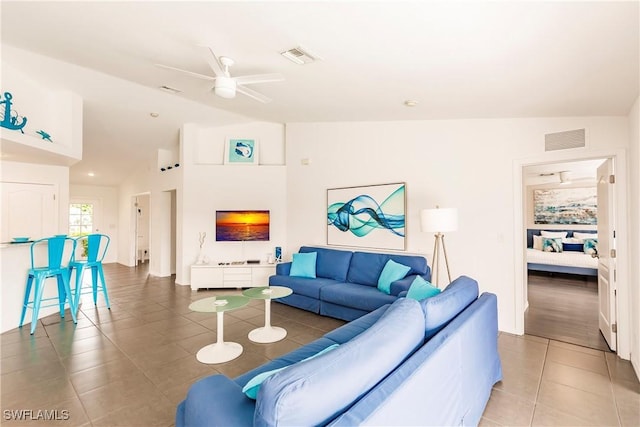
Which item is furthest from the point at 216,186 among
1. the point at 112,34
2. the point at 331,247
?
the point at 112,34

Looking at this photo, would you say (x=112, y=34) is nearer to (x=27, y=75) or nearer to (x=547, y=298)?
(x=27, y=75)

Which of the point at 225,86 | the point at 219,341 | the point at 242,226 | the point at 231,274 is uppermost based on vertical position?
the point at 225,86

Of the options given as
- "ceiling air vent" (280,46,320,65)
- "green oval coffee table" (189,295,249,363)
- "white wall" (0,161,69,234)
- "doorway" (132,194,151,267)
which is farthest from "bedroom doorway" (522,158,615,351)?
"doorway" (132,194,151,267)

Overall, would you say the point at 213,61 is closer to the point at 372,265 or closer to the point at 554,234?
the point at 372,265

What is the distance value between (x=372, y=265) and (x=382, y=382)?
305cm

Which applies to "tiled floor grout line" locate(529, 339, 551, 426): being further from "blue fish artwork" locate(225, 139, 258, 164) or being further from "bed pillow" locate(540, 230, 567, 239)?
"blue fish artwork" locate(225, 139, 258, 164)

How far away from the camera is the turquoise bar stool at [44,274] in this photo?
3498 mm

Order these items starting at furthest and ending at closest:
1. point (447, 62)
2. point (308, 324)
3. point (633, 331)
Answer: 1. point (308, 324)
2. point (633, 331)
3. point (447, 62)

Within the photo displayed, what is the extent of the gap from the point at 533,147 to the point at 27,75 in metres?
6.46

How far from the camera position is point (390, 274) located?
381 centimetres

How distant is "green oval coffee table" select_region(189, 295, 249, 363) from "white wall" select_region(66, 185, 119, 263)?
24.9ft

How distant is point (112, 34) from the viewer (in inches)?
109

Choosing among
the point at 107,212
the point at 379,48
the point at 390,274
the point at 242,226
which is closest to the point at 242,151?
the point at 242,226

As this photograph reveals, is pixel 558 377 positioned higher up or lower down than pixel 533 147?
lower down
